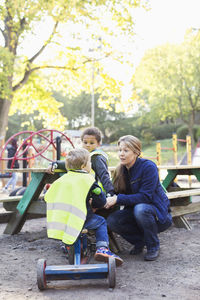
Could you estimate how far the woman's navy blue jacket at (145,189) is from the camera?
11.3ft

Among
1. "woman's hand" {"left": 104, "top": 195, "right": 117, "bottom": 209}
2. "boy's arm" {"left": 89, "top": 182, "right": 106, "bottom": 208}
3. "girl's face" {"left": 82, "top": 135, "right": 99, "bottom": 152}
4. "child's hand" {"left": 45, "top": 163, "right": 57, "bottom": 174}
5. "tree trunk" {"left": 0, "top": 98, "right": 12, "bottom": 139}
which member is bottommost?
"woman's hand" {"left": 104, "top": 195, "right": 117, "bottom": 209}

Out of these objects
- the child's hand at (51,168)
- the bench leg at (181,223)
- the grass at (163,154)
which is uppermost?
the child's hand at (51,168)

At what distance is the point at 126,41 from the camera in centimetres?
1426

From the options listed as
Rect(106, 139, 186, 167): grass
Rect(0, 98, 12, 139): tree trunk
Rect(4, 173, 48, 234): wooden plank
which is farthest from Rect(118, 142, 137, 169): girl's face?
Rect(106, 139, 186, 167): grass

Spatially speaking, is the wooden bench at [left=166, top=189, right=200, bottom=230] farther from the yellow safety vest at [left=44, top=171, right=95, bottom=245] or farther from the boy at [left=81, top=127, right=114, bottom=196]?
the yellow safety vest at [left=44, top=171, right=95, bottom=245]

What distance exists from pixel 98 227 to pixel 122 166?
2.63 ft

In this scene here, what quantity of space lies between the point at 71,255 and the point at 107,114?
39068 millimetres

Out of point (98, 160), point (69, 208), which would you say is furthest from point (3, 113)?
point (69, 208)

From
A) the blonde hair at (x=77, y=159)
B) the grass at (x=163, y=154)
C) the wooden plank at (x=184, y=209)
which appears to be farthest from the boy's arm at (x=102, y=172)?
the grass at (x=163, y=154)

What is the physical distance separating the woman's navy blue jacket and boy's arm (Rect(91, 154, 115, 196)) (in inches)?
5.9

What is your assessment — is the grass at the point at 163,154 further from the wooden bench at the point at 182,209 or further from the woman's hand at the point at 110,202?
the woman's hand at the point at 110,202

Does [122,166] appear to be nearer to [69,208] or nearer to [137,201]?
[137,201]

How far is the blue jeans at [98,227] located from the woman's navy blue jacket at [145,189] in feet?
1.34

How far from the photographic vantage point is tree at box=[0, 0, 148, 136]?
468 inches
